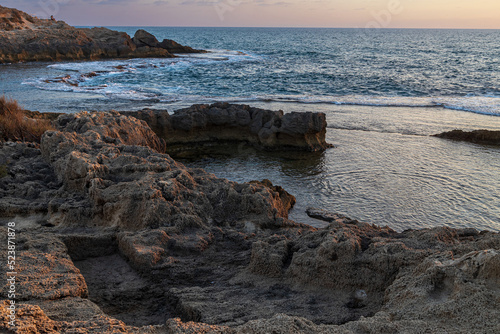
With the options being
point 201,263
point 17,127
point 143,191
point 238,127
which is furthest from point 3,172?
point 238,127

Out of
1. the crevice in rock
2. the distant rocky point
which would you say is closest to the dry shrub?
the crevice in rock

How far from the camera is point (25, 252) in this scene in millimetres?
3797

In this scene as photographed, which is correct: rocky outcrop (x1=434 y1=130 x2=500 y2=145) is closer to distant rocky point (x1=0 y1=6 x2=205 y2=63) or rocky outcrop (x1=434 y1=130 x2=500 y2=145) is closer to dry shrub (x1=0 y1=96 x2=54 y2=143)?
dry shrub (x1=0 y1=96 x2=54 y2=143)

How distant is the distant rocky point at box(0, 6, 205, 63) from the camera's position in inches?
1738

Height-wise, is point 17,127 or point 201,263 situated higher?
point 17,127

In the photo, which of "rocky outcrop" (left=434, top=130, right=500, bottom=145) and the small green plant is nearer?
the small green plant

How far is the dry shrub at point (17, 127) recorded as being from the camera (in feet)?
28.3

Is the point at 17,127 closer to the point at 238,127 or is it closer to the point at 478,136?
the point at 238,127

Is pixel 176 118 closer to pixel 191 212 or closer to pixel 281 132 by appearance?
pixel 281 132

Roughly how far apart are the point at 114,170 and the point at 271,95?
1941cm

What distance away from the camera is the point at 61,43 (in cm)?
4750

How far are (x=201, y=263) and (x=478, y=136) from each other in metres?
12.4

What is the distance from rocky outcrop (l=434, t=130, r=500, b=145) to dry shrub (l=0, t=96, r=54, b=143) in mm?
12705

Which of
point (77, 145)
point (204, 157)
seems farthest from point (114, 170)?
point (204, 157)
